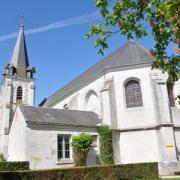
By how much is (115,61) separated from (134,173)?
11855 millimetres

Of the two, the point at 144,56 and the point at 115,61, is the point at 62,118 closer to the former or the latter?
the point at 115,61

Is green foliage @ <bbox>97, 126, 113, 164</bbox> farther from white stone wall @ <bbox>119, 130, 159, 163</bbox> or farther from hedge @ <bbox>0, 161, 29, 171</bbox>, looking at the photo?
hedge @ <bbox>0, 161, 29, 171</bbox>

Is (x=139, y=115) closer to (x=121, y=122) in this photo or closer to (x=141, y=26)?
(x=121, y=122)

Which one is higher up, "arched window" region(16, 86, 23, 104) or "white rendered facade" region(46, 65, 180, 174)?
"arched window" region(16, 86, 23, 104)

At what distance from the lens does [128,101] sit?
71.2 feet

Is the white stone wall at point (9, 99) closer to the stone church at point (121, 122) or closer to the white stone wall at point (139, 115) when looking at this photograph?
the stone church at point (121, 122)

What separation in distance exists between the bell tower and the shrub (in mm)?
21868

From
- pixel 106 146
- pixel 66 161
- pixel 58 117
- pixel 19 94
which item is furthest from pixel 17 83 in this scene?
pixel 106 146

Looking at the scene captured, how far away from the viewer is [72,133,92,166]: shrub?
18.0m

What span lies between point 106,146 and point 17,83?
26.9 m

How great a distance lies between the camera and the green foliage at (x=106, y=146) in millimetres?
19250

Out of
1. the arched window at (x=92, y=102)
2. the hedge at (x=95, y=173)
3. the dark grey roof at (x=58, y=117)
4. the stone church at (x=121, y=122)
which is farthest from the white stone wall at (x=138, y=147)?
the arched window at (x=92, y=102)

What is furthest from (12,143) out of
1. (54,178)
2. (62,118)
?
(54,178)

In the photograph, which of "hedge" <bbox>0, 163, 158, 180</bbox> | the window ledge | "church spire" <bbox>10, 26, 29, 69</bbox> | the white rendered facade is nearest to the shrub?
the window ledge
